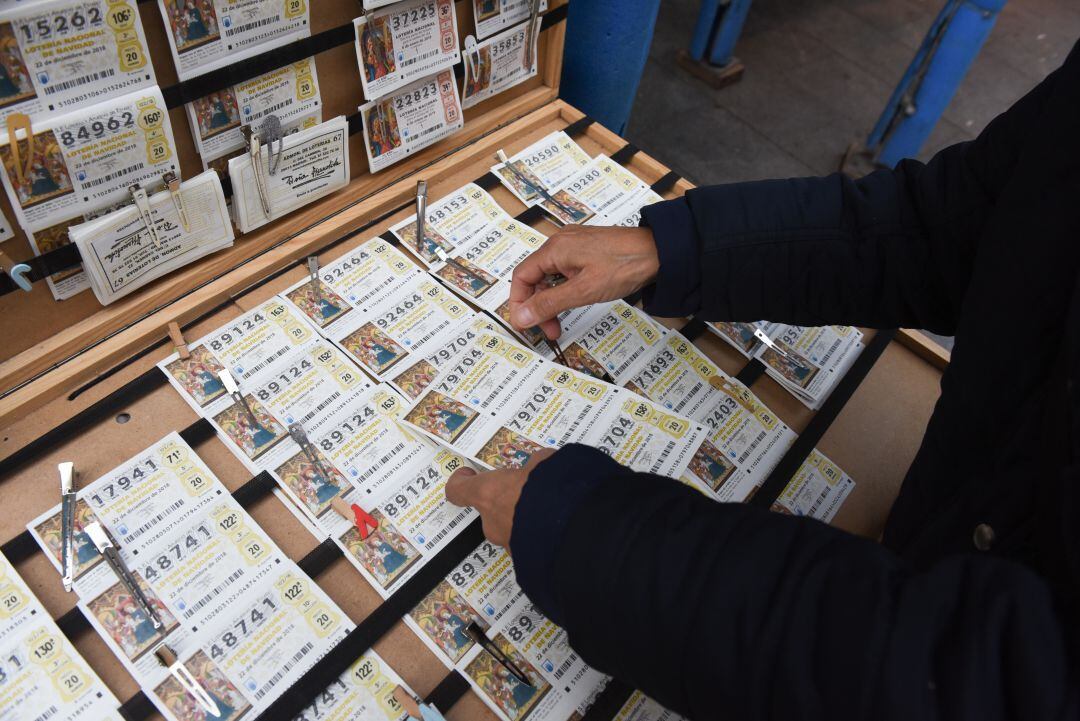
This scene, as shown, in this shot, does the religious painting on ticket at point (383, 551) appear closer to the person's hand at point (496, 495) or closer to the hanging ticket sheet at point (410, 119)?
the person's hand at point (496, 495)

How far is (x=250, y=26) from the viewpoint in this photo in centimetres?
82

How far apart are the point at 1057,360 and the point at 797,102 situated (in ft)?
9.43

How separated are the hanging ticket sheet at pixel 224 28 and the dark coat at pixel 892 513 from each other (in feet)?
1.77

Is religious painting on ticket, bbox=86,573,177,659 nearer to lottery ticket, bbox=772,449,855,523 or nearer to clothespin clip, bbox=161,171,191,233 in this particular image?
clothespin clip, bbox=161,171,191,233

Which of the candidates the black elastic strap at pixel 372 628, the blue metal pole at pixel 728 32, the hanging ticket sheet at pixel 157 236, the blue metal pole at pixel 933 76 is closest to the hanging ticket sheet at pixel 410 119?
the hanging ticket sheet at pixel 157 236

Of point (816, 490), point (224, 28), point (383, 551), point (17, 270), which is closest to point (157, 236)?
point (17, 270)

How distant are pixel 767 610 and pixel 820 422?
0.56 m

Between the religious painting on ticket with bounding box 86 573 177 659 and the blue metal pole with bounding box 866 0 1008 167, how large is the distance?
2220mm

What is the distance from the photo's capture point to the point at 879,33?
357 cm

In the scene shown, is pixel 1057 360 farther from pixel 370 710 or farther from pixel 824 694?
pixel 370 710

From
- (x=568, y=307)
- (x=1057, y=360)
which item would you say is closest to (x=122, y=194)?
(x=568, y=307)

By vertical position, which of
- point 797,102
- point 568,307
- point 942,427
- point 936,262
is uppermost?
point 797,102

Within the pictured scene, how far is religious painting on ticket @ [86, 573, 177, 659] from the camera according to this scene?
0.69 meters

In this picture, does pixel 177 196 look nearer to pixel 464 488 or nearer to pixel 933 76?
pixel 464 488
